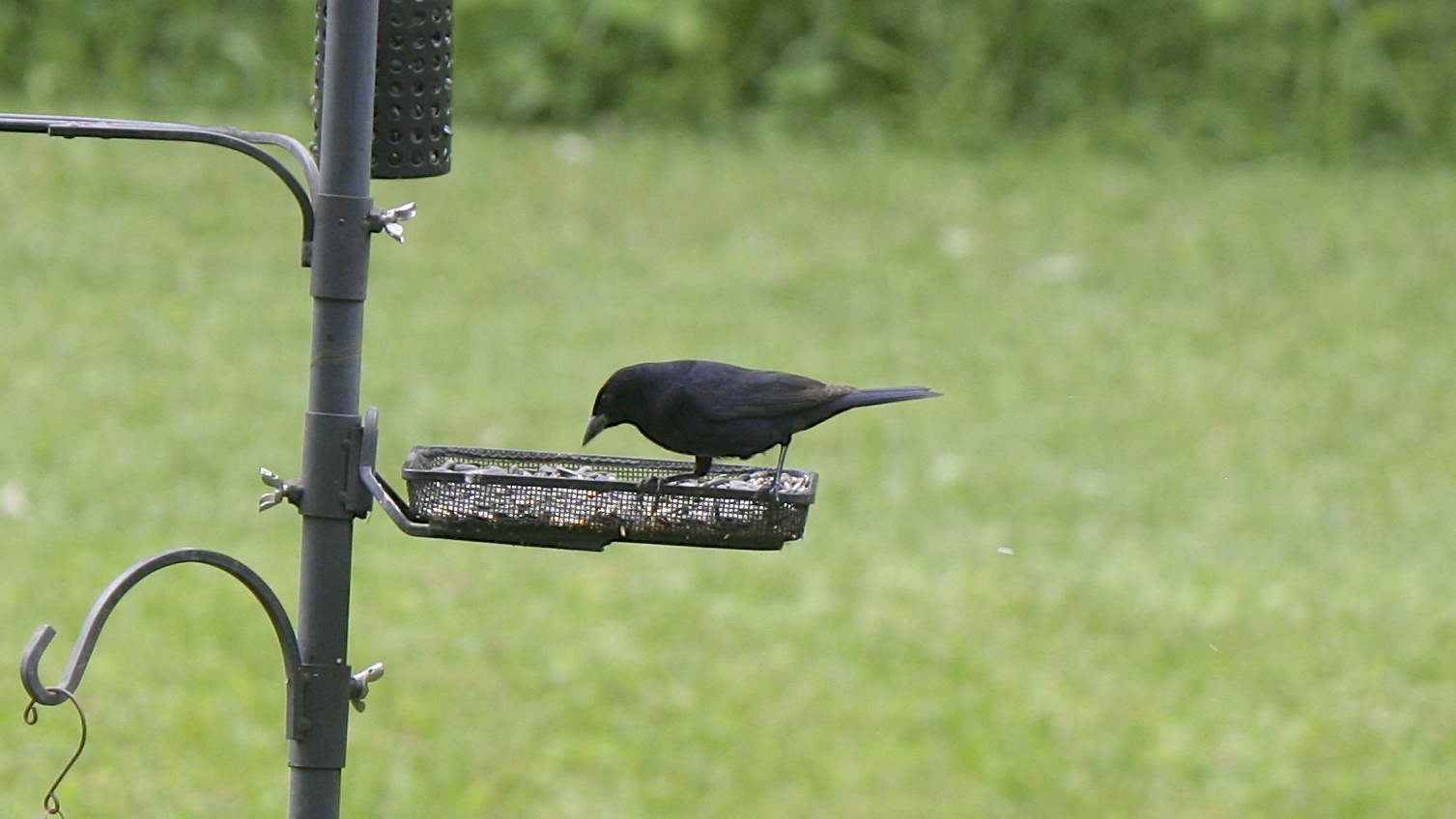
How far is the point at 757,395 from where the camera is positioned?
2.85 meters

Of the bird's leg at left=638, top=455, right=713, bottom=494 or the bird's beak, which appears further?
the bird's beak

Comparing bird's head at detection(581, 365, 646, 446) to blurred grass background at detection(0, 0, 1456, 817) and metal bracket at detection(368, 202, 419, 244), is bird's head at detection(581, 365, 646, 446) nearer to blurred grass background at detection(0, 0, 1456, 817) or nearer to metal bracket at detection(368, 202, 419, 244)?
metal bracket at detection(368, 202, 419, 244)

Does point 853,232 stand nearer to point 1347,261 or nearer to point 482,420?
point 1347,261

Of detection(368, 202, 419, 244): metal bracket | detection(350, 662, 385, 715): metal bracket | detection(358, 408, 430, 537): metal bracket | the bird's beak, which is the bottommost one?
detection(350, 662, 385, 715): metal bracket

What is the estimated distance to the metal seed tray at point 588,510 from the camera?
241 cm

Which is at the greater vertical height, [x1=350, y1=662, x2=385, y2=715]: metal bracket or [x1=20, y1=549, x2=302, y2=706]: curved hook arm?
[x1=20, y1=549, x2=302, y2=706]: curved hook arm

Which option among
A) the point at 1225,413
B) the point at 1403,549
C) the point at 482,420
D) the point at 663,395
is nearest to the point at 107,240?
Answer: the point at 482,420

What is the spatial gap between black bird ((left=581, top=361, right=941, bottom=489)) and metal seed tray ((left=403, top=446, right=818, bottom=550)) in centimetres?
34

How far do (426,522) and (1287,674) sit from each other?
3.68 m

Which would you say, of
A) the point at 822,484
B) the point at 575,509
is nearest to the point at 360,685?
the point at 575,509

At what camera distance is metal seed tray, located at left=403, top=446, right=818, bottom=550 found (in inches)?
94.8

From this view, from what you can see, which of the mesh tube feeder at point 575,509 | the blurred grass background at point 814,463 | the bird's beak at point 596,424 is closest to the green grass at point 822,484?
the blurred grass background at point 814,463

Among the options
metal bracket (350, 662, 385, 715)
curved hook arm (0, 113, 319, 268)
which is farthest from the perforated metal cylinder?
metal bracket (350, 662, 385, 715)

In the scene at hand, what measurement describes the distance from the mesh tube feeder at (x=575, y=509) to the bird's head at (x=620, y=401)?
0.44 meters
